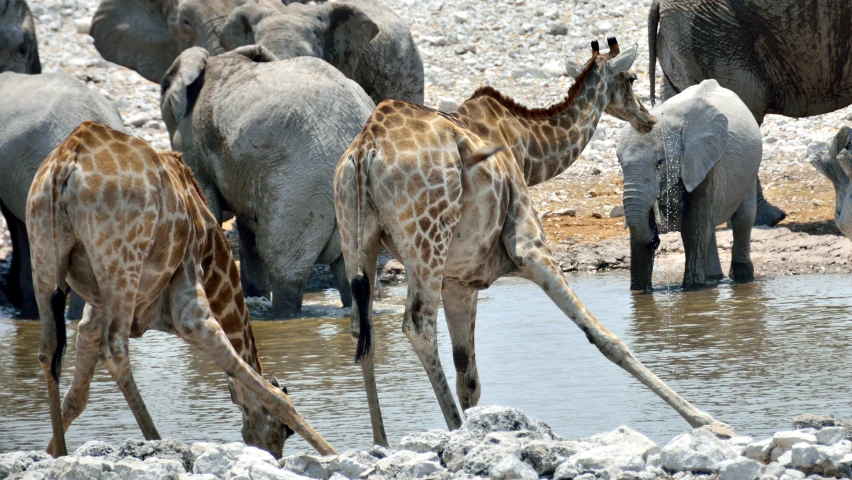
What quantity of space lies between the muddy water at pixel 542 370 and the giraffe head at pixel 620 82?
4.23 ft

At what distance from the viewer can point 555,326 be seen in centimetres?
891

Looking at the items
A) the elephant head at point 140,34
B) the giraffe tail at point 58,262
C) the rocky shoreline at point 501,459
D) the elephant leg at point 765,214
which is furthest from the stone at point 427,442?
the elephant head at point 140,34

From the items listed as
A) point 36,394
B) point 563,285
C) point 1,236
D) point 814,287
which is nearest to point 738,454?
point 563,285

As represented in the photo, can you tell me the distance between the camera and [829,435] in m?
4.64

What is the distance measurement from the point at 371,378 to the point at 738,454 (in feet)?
5.33

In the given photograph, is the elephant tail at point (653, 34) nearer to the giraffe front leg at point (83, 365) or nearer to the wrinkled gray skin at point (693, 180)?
the wrinkled gray skin at point (693, 180)

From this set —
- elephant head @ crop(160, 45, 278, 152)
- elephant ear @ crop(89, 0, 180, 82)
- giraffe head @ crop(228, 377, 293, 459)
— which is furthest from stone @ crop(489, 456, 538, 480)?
elephant ear @ crop(89, 0, 180, 82)

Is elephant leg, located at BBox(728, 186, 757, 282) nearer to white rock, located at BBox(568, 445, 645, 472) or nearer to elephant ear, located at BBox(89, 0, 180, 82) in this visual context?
elephant ear, located at BBox(89, 0, 180, 82)

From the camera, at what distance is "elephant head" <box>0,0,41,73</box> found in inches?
498

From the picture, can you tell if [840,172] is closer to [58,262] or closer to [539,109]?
[539,109]

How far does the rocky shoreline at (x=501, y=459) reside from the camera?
14.7 feet

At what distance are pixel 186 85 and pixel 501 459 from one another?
→ 642cm

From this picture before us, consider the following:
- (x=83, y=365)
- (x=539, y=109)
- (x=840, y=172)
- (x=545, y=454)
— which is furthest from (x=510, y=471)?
(x=840, y=172)

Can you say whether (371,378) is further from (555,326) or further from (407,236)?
(555,326)
